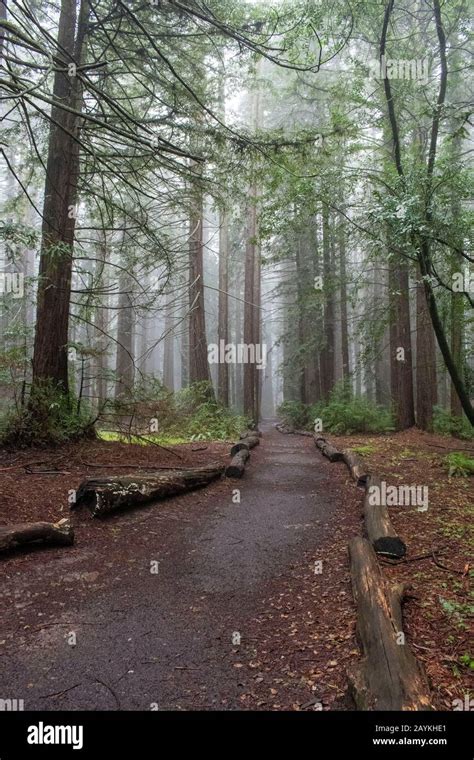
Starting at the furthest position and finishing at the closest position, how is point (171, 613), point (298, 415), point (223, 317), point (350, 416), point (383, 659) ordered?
point (298, 415)
point (223, 317)
point (350, 416)
point (171, 613)
point (383, 659)

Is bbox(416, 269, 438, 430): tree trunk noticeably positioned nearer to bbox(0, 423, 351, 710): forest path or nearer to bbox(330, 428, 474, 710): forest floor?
bbox(330, 428, 474, 710): forest floor

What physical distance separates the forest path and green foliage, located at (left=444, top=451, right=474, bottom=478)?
113 inches

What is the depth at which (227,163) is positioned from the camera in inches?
317

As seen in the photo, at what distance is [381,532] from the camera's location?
4707 mm

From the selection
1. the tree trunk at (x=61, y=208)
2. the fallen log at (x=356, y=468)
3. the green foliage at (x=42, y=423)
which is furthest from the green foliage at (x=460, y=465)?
the tree trunk at (x=61, y=208)

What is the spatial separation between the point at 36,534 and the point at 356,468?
5.51 meters

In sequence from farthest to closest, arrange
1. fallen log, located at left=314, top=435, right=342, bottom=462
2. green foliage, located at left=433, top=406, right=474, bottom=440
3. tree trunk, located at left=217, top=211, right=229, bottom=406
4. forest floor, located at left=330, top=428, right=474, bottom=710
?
tree trunk, located at left=217, top=211, right=229, bottom=406 < green foliage, located at left=433, top=406, right=474, bottom=440 < fallen log, located at left=314, top=435, right=342, bottom=462 < forest floor, located at left=330, top=428, right=474, bottom=710

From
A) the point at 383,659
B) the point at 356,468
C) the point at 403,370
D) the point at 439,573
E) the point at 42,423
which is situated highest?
the point at 403,370

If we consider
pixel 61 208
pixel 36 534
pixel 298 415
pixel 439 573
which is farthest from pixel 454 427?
pixel 36 534

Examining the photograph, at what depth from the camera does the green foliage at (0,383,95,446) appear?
725 centimetres

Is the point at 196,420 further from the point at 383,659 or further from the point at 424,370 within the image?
the point at 383,659

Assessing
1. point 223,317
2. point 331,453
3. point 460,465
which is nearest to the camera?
point 460,465

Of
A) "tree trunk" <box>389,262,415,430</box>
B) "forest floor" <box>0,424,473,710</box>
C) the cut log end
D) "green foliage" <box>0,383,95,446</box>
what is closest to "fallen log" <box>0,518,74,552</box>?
"forest floor" <box>0,424,473,710</box>

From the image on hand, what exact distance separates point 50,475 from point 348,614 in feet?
15.4
